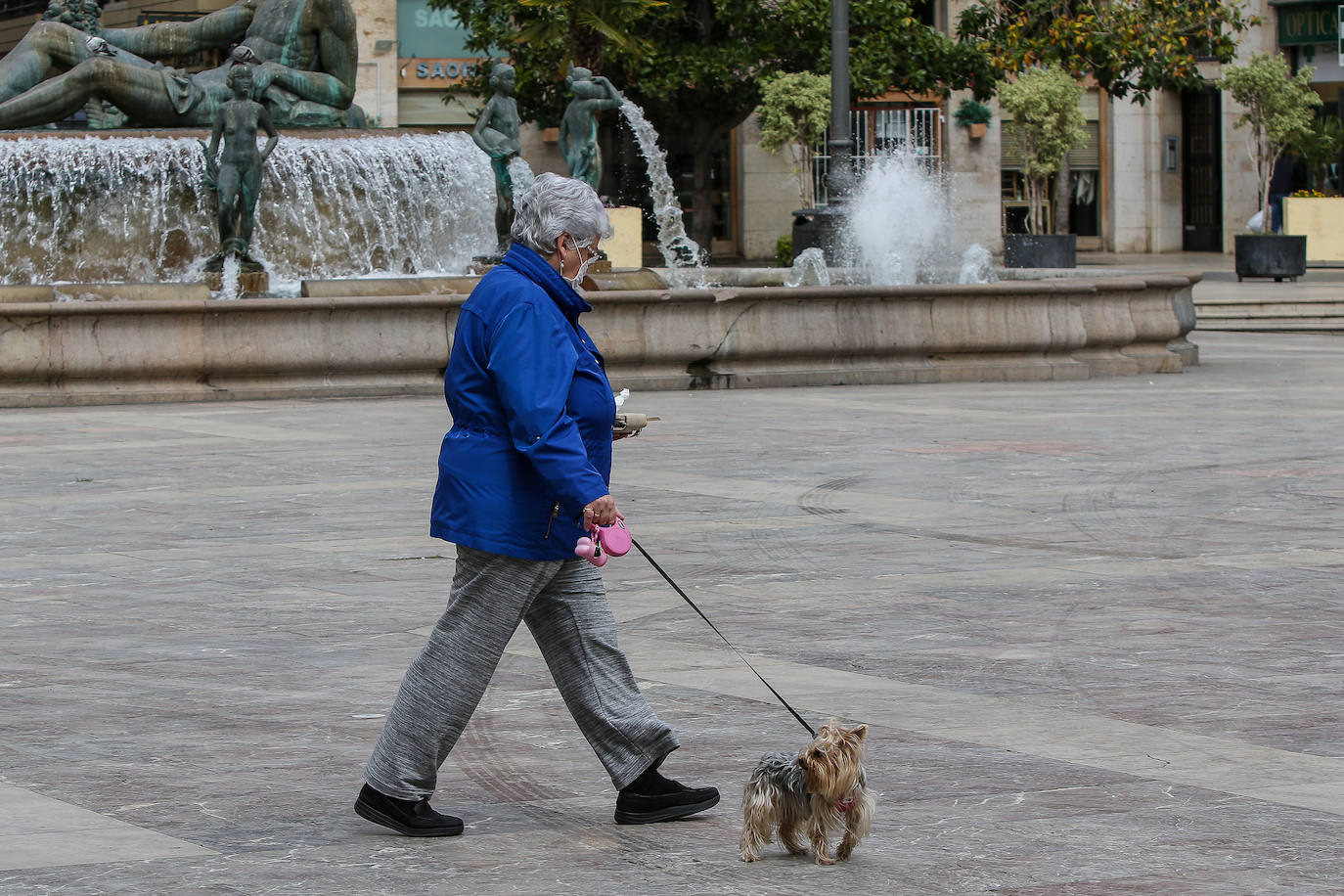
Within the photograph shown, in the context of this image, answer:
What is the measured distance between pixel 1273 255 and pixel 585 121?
571 inches

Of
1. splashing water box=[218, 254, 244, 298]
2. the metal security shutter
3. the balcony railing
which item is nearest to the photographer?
splashing water box=[218, 254, 244, 298]

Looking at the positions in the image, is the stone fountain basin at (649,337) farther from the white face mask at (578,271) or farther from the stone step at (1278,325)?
the white face mask at (578,271)

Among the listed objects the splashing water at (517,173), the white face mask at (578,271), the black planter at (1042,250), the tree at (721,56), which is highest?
the tree at (721,56)

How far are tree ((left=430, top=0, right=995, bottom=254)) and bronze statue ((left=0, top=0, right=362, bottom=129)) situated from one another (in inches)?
430

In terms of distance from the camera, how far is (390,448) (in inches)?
518

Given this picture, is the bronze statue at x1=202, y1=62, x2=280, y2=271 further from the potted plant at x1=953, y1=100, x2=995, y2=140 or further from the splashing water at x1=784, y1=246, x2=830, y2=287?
the potted plant at x1=953, y1=100, x2=995, y2=140

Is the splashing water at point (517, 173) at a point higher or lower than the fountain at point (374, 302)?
higher

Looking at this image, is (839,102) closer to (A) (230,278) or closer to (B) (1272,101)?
(A) (230,278)

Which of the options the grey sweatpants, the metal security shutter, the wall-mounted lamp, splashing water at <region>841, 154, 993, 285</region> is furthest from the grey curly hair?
the wall-mounted lamp

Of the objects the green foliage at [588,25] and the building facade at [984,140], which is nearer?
the green foliage at [588,25]

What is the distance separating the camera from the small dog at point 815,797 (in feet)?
14.3

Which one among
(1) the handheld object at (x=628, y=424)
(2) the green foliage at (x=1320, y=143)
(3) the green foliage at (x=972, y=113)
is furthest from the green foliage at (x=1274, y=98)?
(1) the handheld object at (x=628, y=424)

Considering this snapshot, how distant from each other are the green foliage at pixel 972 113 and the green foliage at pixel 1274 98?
4.97 m

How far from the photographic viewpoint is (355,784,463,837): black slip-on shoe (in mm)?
4730
